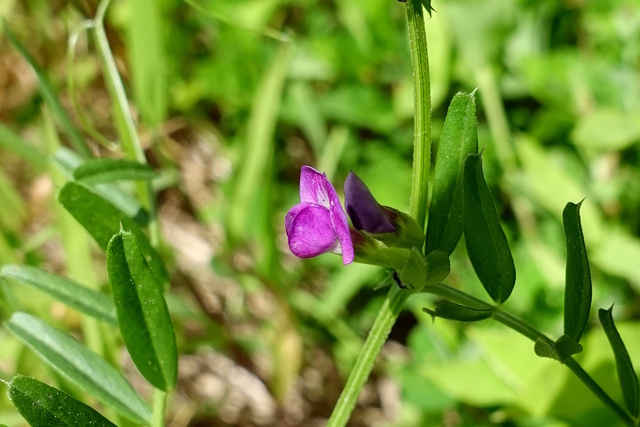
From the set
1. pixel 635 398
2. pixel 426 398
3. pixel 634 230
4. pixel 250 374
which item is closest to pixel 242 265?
pixel 250 374

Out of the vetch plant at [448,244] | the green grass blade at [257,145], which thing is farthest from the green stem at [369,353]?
the green grass blade at [257,145]

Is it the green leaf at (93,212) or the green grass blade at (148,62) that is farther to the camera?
the green grass blade at (148,62)

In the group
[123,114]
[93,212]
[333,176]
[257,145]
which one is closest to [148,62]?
[257,145]

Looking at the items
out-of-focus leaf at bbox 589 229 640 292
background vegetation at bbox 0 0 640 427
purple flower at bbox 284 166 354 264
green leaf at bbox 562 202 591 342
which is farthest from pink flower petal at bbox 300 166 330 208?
out-of-focus leaf at bbox 589 229 640 292

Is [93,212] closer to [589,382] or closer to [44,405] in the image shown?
[44,405]

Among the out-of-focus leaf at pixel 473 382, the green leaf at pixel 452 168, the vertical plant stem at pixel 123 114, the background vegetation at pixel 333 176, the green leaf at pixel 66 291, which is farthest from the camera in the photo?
the background vegetation at pixel 333 176

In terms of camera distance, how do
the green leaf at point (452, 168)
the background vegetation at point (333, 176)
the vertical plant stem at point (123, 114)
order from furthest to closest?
the background vegetation at point (333, 176)
the vertical plant stem at point (123, 114)
the green leaf at point (452, 168)

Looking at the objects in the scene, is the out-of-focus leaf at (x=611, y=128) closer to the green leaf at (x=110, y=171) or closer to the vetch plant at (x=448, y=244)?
the vetch plant at (x=448, y=244)
